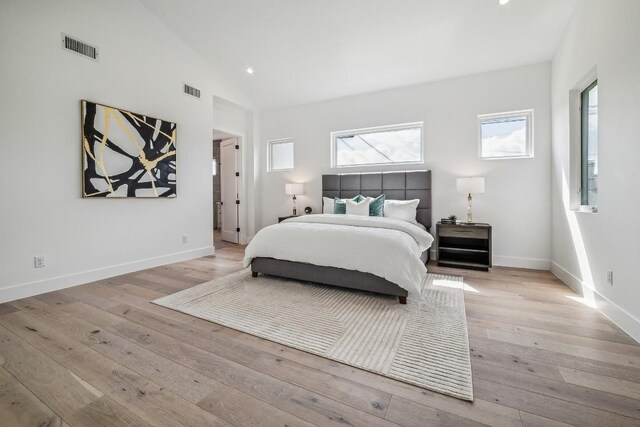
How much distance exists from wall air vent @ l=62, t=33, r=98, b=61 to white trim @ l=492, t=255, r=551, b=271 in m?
5.75

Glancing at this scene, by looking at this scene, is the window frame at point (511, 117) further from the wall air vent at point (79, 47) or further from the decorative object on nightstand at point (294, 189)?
the wall air vent at point (79, 47)

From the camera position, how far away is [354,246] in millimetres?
2691

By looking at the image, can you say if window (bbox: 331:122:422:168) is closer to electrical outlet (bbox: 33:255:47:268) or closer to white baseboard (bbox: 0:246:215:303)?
white baseboard (bbox: 0:246:215:303)

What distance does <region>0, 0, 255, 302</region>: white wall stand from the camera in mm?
2654

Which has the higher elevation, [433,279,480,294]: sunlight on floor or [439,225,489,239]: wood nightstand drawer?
[439,225,489,239]: wood nightstand drawer

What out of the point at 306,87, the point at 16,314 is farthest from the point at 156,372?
the point at 306,87

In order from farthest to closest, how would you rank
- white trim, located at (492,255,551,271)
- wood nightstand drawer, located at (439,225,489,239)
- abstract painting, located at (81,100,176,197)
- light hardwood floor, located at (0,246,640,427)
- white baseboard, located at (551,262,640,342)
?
white trim, located at (492,255,551,271) → wood nightstand drawer, located at (439,225,489,239) → abstract painting, located at (81,100,176,197) → white baseboard, located at (551,262,640,342) → light hardwood floor, located at (0,246,640,427)

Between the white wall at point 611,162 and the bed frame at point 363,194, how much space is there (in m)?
1.56

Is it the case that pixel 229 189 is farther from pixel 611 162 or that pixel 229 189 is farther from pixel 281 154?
pixel 611 162


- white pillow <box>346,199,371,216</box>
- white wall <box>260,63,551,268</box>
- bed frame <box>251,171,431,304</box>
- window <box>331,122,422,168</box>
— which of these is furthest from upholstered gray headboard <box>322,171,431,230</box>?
white pillow <box>346,199,371,216</box>

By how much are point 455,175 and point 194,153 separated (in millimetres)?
4091

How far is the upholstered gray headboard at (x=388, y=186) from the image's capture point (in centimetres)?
433

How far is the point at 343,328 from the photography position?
2096 mm

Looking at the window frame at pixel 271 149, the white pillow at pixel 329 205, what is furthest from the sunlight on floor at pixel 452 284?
the window frame at pixel 271 149
